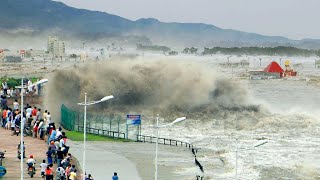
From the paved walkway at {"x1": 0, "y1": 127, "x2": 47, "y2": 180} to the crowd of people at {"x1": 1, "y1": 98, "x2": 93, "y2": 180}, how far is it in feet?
1.03

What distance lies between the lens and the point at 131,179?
26.8 meters

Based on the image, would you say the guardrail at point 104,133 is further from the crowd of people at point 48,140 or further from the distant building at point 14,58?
the distant building at point 14,58

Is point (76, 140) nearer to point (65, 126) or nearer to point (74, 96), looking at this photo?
point (65, 126)

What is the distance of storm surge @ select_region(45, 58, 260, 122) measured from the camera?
5238 centimetres

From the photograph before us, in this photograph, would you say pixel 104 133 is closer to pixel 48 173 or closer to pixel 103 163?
pixel 103 163

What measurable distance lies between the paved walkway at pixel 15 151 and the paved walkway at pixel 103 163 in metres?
1.74

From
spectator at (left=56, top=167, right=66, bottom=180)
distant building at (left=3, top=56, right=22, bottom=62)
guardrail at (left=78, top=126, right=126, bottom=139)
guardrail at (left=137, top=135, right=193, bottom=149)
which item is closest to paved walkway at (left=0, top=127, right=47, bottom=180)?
spectator at (left=56, top=167, right=66, bottom=180)

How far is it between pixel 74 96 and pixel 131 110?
481 cm

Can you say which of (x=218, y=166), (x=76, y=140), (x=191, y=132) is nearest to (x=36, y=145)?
(x=76, y=140)

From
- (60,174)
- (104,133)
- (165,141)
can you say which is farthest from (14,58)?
(60,174)

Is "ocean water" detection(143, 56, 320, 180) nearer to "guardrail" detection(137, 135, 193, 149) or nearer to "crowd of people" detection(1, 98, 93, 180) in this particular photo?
"guardrail" detection(137, 135, 193, 149)

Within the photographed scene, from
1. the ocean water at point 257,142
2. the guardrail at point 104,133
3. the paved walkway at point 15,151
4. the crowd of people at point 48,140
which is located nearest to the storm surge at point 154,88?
the ocean water at point 257,142

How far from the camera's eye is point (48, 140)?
29.1 m

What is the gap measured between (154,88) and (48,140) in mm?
28330
